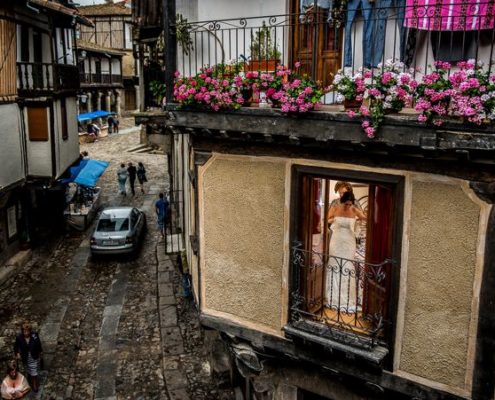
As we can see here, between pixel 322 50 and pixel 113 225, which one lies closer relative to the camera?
pixel 322 50

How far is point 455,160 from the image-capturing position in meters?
6.04

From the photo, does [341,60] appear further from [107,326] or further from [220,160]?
[107,326]

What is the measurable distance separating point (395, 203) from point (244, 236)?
7.57ft

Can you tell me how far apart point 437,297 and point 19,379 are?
981 centimetres

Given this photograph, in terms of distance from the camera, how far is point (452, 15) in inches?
254

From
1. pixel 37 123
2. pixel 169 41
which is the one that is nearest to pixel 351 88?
pixel 169 41

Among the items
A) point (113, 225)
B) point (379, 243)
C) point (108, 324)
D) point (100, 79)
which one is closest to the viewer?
point (379, 243)

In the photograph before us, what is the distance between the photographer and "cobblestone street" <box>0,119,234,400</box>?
13648mm

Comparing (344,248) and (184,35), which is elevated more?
(184,35)

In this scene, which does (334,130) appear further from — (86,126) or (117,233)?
(86,126)

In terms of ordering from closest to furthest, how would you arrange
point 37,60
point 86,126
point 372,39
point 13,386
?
point 372,39 < point 13,386 < point 37,60 < point 86,126

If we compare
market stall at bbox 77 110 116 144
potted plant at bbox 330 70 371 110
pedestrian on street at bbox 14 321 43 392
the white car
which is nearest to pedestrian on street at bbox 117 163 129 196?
the white car

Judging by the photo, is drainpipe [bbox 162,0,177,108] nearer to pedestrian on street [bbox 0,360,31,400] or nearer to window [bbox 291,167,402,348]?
window [bbox 291,167,402,348]

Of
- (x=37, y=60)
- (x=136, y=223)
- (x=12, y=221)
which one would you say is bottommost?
(x=136, y=223)
